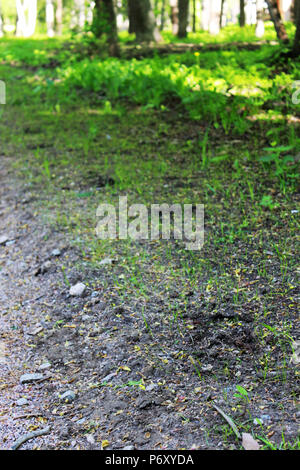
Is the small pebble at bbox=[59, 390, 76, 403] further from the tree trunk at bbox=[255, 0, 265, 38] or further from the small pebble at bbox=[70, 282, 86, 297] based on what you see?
the tree trunk at bbox=[255, 0, 265, 38]

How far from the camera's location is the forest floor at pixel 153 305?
1916 mm

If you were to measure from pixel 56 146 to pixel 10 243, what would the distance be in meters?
2.21

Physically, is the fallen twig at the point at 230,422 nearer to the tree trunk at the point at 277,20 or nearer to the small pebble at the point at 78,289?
the small pebble at the point at 78,289

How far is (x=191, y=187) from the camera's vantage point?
4.11 metres

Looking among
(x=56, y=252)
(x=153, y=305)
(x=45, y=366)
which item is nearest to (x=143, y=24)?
(x=56, y=252)

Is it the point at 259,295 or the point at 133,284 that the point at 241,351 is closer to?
the point at 259,295

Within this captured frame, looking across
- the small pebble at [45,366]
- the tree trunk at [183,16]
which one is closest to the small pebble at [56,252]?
the small pebble at [45,366]

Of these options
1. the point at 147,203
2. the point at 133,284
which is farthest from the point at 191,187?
the point at 133,284

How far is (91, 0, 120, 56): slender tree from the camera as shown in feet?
30.3

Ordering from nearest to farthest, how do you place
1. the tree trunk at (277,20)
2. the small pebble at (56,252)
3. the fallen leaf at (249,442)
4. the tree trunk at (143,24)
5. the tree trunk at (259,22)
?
the fallen leaf at (249,442), the small pebble at (56,252), the tree trunk at (277,20), the tree trunk at (143,24), the tree trunk at (259,22)

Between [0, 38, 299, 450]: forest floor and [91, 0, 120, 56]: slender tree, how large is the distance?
5.34m

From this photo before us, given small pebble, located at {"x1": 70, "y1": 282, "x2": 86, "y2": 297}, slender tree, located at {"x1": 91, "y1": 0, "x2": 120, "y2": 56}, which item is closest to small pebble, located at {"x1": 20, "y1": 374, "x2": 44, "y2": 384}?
small pebble, located at {"x1": 70, "y1": 282, "x2": 86, "y2": 297}

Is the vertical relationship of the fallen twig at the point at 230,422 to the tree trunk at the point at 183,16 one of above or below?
below

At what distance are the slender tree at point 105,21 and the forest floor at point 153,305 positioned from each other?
5339 millimetres
